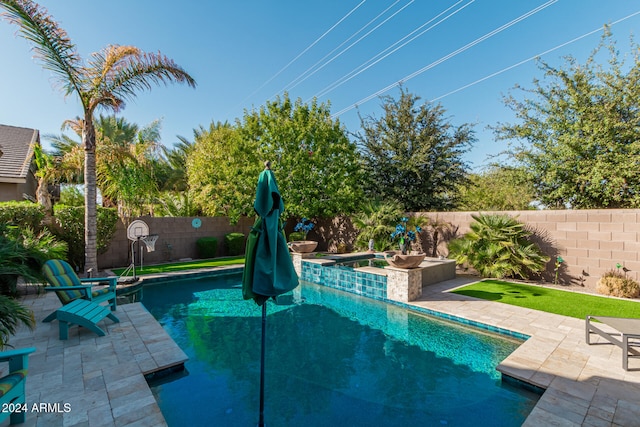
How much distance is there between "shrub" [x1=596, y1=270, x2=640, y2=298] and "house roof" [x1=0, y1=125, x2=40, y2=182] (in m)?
20.5

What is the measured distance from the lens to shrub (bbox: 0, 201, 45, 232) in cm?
968

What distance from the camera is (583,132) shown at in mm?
12602

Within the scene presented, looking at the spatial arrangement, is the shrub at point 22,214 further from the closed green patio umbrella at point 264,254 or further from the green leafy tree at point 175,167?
the green leafy tree at point 175,167

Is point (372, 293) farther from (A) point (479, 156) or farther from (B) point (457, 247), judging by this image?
(A) point (479, 156)

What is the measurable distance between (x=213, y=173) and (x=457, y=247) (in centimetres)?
1333

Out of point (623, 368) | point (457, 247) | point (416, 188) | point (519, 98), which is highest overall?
point (519, 98)

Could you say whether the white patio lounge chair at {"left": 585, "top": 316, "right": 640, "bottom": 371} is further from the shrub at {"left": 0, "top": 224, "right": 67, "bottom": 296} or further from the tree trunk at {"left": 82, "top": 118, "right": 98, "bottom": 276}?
the tree trunk at {"left": 82, "top": 118, "right": 98, "bottom": 276}

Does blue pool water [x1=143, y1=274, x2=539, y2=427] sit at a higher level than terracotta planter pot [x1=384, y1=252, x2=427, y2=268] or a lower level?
lower

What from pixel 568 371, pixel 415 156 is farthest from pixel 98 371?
pixel 415 156

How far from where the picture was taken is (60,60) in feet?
29.0

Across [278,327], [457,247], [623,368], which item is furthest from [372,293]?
[623,368]

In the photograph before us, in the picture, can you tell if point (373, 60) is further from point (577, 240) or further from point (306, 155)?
point (577, 240)

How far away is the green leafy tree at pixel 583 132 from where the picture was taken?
1162cm

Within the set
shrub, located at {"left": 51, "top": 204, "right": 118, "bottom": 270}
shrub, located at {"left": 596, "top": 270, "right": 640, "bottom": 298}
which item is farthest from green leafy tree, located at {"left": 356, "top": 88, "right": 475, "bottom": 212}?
shrub, located at {"left": 51, "top": 204, "right": 118, "bottom": 270}
